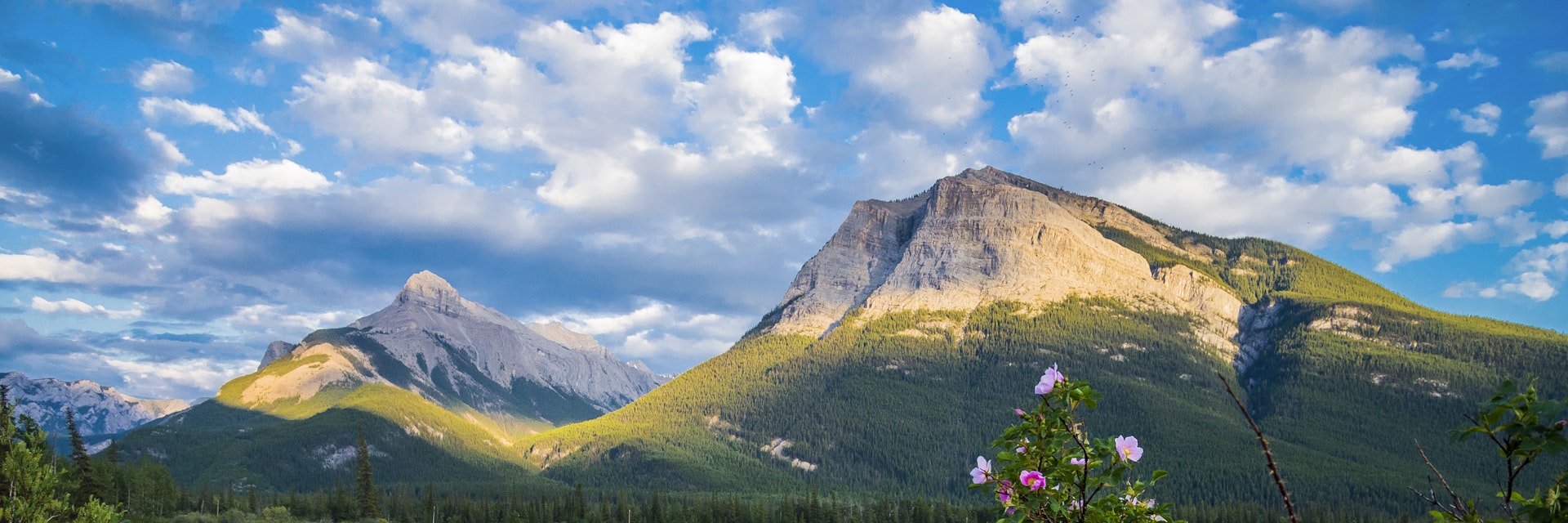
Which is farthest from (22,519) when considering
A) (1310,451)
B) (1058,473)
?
(1310,451)

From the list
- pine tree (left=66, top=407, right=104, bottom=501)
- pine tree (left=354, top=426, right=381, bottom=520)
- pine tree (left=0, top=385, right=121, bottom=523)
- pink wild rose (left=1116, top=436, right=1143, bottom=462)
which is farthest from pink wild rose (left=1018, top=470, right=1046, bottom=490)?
pine tree (left=354, top=426, right=381, bottom=520)

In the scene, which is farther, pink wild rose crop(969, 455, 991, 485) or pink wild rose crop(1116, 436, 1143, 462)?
pink wild rose crop(969, 455, 991, 485)

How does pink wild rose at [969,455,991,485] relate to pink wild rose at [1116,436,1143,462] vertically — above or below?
below

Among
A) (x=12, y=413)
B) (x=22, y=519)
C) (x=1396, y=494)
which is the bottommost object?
(x=1396, y=494)

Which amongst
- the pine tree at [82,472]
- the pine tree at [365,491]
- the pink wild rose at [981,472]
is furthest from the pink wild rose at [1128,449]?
the pine tree at [365,491]

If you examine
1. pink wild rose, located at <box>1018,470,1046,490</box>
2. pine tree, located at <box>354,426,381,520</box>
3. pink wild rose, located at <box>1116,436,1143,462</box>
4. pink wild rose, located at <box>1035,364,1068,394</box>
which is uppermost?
pink wild rose, located at <box>1035,364,1068,394</box>

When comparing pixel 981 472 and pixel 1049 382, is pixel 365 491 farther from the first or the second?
pixel 1049 382

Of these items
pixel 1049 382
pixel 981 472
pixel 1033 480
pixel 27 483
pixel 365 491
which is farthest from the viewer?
pixel 365 491

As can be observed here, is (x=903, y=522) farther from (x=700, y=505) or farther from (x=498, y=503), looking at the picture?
(x=498, y=503)

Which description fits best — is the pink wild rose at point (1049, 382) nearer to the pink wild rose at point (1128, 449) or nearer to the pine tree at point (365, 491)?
the pink wild rose at point (1128, 449)

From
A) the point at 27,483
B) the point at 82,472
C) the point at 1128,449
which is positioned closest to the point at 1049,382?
the point at 1128,449

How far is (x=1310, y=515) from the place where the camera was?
398 ft

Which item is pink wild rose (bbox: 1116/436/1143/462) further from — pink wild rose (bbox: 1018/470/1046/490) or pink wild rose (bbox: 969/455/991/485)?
pink wild rose (bbox: 969/455/991/485)

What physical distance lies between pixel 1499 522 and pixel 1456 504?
52 cm
